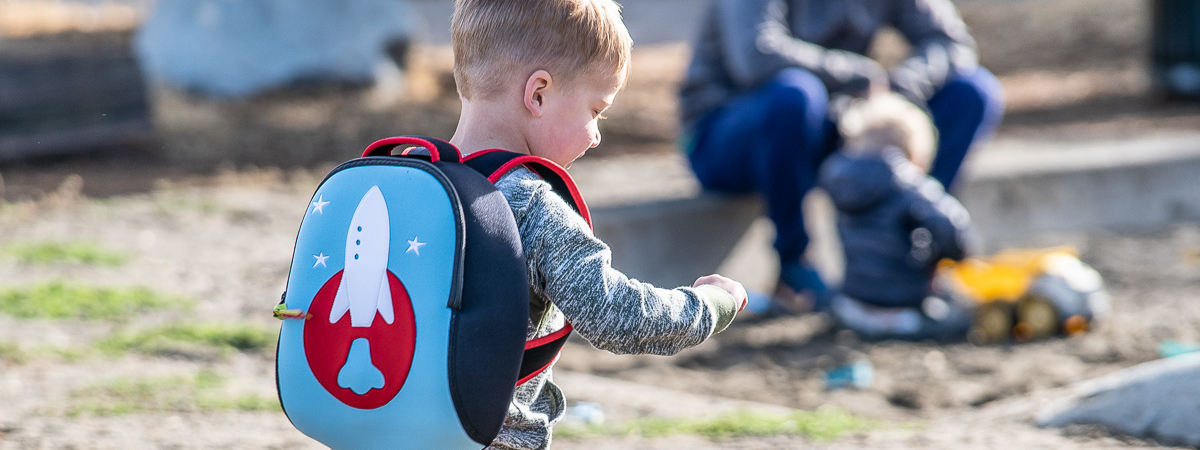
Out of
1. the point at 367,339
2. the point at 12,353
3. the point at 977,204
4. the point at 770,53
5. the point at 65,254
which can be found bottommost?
the point at 367,339

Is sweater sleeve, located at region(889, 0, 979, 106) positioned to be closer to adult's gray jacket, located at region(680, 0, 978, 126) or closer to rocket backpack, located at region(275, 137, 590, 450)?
adult's gray jacket, located at region(680, 0, 978, 126)

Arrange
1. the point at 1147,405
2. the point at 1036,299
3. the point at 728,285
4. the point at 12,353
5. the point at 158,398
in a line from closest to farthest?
the point at 728,285 → the point at 1147,405 → the point at 158,398 → the point at 12,353 → the point at 1036,299

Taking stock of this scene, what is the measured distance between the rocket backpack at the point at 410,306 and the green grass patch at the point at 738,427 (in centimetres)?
143

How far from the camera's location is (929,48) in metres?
4.96

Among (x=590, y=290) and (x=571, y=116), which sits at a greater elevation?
(x=571, y=116)

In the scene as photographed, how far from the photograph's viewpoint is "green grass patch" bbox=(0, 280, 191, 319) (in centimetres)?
413

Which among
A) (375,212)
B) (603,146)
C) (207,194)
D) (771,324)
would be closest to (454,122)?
(603,146)

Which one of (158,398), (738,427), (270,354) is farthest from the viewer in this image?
(270,354)

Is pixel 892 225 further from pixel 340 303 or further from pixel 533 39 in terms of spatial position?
pixel 340 303

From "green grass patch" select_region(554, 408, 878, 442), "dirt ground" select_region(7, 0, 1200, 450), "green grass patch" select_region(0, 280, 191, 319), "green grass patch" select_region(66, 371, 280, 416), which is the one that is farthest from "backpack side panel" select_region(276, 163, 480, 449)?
"green grass patch" select_region(0, 280, 191, 319)

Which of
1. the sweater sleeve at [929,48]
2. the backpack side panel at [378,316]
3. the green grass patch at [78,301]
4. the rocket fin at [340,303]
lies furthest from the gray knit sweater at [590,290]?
the sweater sleeve at [929,48]

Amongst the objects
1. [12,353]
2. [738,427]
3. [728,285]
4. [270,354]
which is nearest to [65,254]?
[12,353]

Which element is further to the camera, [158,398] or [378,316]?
[158,398]

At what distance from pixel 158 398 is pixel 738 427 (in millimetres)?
1575
